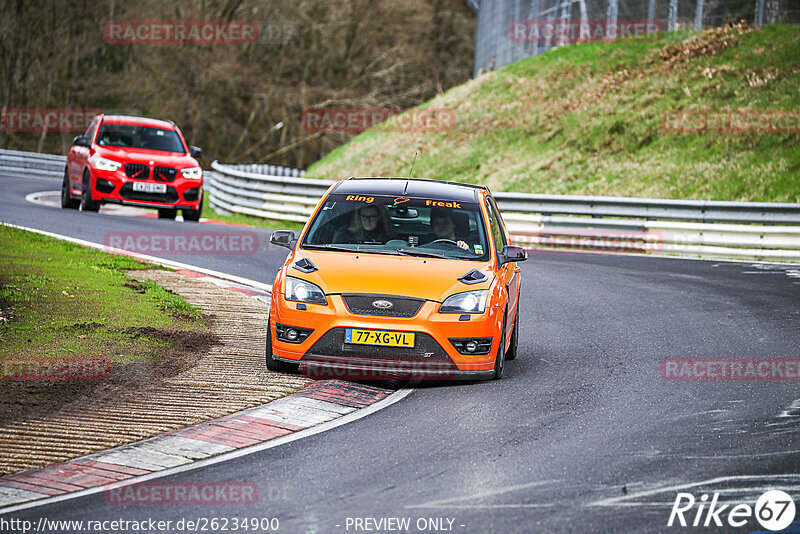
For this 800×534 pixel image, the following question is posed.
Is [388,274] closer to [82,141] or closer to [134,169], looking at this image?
[134,169]

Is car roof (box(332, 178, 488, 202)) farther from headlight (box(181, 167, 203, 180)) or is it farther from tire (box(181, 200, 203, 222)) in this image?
tire (box(181, 200, 203, 222))

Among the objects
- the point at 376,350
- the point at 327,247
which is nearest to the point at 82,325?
the point at 327,247

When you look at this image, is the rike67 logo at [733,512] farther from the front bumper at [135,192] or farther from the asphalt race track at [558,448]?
the front bumper at [135,192]

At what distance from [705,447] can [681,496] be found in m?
1.16

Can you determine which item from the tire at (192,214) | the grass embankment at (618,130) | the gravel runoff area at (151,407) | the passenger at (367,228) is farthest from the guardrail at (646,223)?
the gravel runoff area at (151,407)

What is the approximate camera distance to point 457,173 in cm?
3306

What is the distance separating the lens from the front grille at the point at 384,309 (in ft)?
28.1

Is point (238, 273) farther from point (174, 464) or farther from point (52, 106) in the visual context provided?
point (52, 106)

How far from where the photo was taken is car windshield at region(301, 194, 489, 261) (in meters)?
9.53

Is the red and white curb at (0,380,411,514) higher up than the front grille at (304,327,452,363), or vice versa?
the front grille at (304,327,452,363)

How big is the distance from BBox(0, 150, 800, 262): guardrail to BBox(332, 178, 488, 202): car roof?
35.2ft

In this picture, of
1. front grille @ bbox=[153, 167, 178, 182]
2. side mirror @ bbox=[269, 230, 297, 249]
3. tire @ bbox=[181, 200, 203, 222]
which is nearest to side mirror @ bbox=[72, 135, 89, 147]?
front grille @ bbox=[153, 167, 178, 182]

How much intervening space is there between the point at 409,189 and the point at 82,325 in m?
3.33

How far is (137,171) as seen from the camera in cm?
2112
